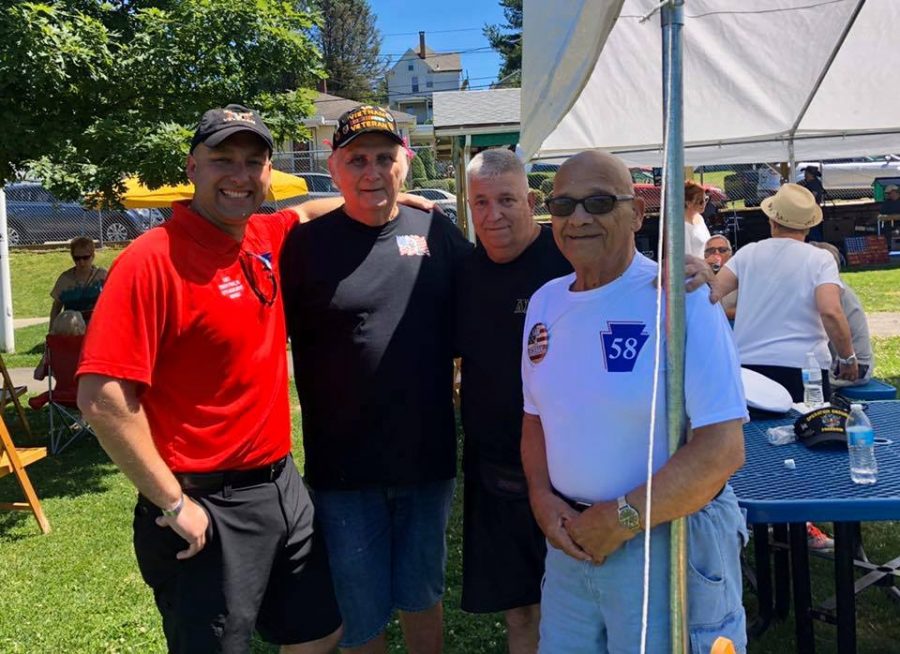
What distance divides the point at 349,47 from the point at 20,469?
192ft

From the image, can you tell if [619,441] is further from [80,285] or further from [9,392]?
[80,285]

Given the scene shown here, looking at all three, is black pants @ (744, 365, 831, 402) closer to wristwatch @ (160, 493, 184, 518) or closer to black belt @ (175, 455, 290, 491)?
black belt @ (175, 455, 290, 491)

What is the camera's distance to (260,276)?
2467mm

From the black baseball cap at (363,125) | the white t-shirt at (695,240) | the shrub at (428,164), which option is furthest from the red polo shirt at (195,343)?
the shrub at (428,164)

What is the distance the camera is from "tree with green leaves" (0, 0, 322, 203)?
18.0ft

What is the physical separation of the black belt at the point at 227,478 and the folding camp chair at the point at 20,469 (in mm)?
3345

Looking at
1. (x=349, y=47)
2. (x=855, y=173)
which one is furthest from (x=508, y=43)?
(x=855, y=173)

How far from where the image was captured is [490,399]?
8.95ft

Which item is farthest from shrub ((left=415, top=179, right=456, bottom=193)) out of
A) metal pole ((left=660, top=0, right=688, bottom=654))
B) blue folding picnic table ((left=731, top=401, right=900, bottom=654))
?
metal pole ((left=660, top=0, right=688, bottom=654))

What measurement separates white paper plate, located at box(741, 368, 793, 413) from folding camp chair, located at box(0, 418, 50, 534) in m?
4.40

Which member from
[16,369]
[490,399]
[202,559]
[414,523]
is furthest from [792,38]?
[16,369]

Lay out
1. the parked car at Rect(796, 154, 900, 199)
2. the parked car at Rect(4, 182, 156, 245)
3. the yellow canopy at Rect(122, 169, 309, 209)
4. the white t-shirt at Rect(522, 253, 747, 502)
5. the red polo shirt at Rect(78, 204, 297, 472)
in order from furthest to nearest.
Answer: the parked car at Rect(796, 154, 900, 199)
the parked car at Rect(4, 182, 156, 245)
the yellow canopy at Rect(122, 169, 309, 209)
the red polo shirt at Rect(78, 204, 297, 472)
the white t-shirt at Rect(522, 253, 747, 502)

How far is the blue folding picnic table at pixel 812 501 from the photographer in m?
2.40

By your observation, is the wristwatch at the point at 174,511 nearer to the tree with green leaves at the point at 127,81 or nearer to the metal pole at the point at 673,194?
the metal pole at the point at 673,194
